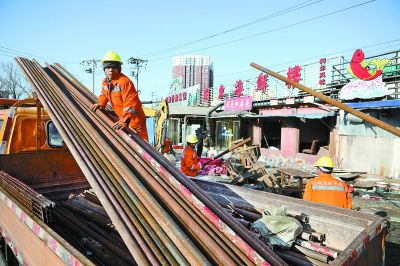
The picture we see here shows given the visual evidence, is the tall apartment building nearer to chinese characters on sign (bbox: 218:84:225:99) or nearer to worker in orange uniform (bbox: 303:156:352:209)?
chinese characters on sign (bbox: 218:84:225:99)

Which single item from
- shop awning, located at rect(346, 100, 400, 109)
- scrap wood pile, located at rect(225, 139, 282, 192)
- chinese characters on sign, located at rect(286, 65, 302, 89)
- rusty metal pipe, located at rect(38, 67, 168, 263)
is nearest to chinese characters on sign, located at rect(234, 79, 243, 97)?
chinese characters on sign, located at rect(286, 65, 302, 89)

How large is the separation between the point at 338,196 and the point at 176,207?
258 centimetres

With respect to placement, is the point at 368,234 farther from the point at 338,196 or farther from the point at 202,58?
the point at 202,58

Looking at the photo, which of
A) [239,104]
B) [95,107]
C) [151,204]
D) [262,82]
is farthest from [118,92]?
[239,104]

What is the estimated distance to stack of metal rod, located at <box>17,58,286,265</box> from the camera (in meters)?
1.72

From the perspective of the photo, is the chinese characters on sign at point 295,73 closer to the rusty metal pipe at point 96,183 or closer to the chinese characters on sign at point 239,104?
the chinese characters on sign at point 239,104

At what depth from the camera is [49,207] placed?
273cm

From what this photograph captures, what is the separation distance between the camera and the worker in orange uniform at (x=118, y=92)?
3840 millimetres

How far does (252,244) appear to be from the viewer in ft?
5.95

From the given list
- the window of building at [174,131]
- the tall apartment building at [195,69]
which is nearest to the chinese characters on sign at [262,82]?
the window of building at [174,131]

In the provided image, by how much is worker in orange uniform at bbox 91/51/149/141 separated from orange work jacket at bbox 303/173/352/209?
2486 millimetres

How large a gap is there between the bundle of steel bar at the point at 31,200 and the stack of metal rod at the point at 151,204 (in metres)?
0.62

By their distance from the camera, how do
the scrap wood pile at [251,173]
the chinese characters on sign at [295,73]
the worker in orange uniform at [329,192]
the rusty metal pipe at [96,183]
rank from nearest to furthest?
the rusty metal pipe at [96,183], the worker in orange uniform at [329,192], the scrap wood pile at [251,173], the chinese characters on sign at [295,73]

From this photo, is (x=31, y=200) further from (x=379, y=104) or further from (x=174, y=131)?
(x=174, y=131)
